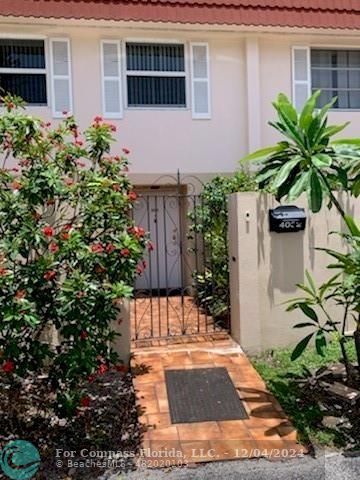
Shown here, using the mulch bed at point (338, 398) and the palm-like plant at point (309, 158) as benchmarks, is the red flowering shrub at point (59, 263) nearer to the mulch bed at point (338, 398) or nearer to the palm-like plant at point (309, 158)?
the palm-like plant at point (309, 158)

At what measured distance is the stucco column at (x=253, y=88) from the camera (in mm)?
10898

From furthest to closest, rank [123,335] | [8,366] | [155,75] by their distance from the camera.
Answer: [155,75] < [123,335] < [8,366]

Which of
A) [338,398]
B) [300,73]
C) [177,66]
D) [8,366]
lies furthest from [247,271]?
[300,73]

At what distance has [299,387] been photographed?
211 inches

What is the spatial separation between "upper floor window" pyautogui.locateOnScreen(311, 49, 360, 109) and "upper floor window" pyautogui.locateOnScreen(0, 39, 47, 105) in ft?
22.0

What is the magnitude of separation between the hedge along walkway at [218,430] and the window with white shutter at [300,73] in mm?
7681

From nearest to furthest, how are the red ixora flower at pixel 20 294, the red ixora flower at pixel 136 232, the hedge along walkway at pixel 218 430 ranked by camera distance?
the red ixora flower at pixel 20 294
the hedge along walkway at pixel 218 430
the red ixora flower at pixel 136 232

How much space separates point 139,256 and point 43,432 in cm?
200

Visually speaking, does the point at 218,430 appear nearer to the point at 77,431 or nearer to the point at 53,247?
the point at 77,431

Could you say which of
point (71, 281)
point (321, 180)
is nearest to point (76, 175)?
point (71, 281)

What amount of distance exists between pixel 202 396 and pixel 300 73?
893cm

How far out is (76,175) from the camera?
495 cm

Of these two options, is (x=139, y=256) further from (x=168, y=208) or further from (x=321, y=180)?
(x=168, y=208)

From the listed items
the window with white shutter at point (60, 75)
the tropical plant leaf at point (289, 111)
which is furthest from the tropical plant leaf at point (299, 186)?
the window with white shutter at point (60, 75)
